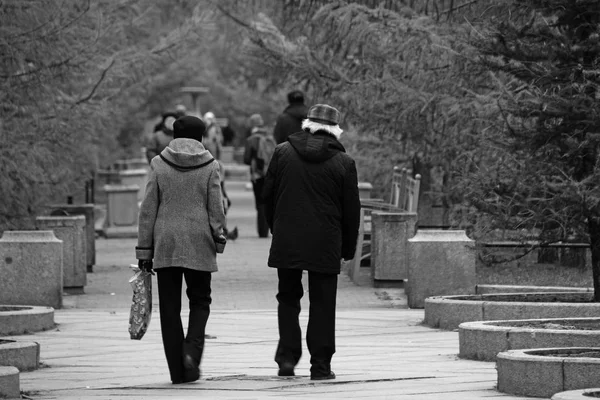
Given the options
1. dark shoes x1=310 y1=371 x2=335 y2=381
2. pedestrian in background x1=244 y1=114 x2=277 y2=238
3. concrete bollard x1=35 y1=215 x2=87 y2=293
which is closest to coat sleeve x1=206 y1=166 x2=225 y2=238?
dark shoes x1=310 y1=371 x2=335 y2=381

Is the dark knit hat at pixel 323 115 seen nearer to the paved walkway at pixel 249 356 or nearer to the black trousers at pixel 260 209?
the paved walkway at pixel 249 356

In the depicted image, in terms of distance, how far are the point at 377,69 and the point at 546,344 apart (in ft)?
32.7

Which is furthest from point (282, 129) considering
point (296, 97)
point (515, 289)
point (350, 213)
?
point (350, 213)

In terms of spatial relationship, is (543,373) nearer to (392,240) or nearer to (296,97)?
(392,240)

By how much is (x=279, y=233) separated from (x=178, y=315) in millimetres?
825

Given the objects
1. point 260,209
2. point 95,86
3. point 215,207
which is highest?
point 95,86

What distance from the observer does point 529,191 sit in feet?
39.6

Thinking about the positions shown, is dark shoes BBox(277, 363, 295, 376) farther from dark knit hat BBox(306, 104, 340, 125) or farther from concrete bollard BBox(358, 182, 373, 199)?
concrete bollard BBox(358, 182, 373, 199)

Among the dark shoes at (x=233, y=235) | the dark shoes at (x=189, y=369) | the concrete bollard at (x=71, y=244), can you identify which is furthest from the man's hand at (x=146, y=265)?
the dark shoes at (x=233, y=235)

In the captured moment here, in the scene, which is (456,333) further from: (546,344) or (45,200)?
(45,200)

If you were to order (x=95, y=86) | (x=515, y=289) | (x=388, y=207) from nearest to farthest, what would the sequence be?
(x=515, y=289), (x=388, y=207), (x=95, y=86)

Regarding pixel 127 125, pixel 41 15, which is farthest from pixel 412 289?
pixel 127 125

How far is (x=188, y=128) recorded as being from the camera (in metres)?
10.2

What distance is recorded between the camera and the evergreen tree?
458 inches
